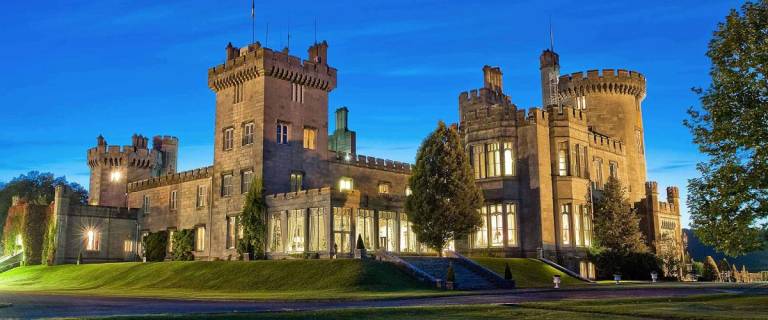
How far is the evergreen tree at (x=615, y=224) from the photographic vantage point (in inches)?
1811

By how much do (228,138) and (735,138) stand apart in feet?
131

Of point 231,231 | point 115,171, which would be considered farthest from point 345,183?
point 115,171

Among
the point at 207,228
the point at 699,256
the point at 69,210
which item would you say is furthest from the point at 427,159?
the point at 699,256

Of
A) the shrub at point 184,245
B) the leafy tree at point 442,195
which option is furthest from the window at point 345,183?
the leafy tree at point 442,195

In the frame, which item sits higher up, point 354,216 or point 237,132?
point 237,132

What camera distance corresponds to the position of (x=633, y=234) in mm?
46625

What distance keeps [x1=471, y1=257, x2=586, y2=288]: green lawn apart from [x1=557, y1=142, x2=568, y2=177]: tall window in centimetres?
776

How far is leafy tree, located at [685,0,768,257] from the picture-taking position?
→ 68.9 feet

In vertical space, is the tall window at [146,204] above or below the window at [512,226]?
above

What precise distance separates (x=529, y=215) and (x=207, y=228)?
25787 mm

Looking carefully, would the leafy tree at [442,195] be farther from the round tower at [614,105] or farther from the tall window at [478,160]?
the round tower at [614,105]

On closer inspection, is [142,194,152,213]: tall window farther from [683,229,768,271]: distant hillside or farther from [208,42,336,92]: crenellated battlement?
[683,229,768,271]: distant hillside

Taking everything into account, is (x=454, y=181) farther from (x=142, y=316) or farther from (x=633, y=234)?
(x=142, y=316)

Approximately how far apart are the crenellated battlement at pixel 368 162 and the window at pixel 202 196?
37.1 ft
